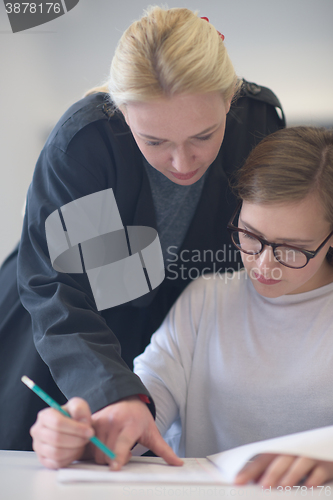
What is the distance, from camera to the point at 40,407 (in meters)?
1.07

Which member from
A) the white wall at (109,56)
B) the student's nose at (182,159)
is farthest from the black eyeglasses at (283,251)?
the white wall at (109,56)

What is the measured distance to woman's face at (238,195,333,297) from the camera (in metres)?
0.88

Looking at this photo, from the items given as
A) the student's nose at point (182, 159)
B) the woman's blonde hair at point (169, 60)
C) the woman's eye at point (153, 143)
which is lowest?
the student's nose at point (182, 159)

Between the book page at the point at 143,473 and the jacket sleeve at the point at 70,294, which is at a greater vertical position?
the jacket sleeve at the point at 70,294

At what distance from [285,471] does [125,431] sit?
241 mm

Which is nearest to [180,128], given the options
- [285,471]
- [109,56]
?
[285,471]

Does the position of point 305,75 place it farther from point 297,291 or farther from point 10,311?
point 10,311

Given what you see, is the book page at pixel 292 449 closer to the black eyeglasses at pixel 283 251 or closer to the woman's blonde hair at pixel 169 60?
the black eyeglasses at pixel 283 251

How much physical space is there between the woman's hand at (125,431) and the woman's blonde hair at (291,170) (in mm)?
461

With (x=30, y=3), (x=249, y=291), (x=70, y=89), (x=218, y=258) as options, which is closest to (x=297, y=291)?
(x=249, y=291)

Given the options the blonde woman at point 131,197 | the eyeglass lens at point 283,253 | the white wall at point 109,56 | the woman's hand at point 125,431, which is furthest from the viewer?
the white wall at point 109,56

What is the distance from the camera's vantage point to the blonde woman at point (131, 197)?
2.62ft

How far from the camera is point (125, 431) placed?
701mm

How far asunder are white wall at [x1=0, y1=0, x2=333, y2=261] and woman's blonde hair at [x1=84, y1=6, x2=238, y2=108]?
3.06 ft
